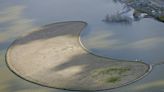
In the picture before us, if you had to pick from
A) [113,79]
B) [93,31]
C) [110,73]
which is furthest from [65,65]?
[93,31]

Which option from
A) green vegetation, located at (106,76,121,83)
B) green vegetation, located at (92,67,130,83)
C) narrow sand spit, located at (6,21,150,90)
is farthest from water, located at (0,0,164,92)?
green vegetation, located at (92,67,130,83)

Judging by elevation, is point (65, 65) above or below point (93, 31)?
below

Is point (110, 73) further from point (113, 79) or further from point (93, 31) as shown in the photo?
point (93, 31)

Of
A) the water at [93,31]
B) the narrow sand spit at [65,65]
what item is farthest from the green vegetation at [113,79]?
the water at [93,31]

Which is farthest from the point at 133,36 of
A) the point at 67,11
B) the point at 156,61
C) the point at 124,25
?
the point at 67,11

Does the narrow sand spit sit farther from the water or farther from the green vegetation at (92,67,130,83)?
the water

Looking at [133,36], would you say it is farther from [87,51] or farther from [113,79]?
[113,79]

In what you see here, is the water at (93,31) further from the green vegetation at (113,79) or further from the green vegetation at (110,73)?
the green vegetation at (110,73)
